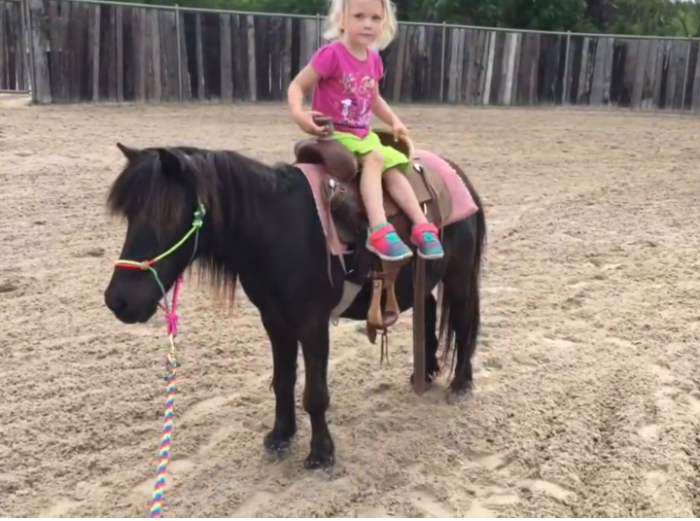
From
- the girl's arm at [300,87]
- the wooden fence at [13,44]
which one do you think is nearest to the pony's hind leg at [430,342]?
the girl's arm at [300,87]

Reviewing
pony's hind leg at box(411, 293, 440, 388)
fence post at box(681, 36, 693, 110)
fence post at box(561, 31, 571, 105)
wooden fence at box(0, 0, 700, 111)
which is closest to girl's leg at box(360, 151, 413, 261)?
pony's hind leg at box(411, 293, 440, 388)

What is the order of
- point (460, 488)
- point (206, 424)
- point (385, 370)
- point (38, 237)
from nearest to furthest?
point (460, 488), point (206, 424), point (385, 370), point (38, 237)

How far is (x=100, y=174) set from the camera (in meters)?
7.86

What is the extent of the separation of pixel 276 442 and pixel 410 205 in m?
1.12

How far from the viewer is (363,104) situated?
307 centimetres

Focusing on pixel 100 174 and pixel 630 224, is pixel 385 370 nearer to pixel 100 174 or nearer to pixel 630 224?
pixel 630 224

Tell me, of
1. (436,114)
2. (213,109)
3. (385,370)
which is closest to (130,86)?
(213,109)

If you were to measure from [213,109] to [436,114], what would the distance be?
3.83 metres

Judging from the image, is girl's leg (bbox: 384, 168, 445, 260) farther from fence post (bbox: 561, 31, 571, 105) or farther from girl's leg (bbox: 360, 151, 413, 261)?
fence post (bbox: 561, 31, 571, 105)

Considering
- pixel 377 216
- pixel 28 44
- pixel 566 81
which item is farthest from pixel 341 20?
pixel 566 81

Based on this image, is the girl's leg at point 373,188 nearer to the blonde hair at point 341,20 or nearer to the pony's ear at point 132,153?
the blonde hair at point 341,20

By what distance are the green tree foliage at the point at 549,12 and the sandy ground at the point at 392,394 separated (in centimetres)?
1279

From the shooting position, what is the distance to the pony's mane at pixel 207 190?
8.09ft

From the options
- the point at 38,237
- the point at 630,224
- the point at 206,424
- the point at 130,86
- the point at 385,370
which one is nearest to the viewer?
the point at 206,424
